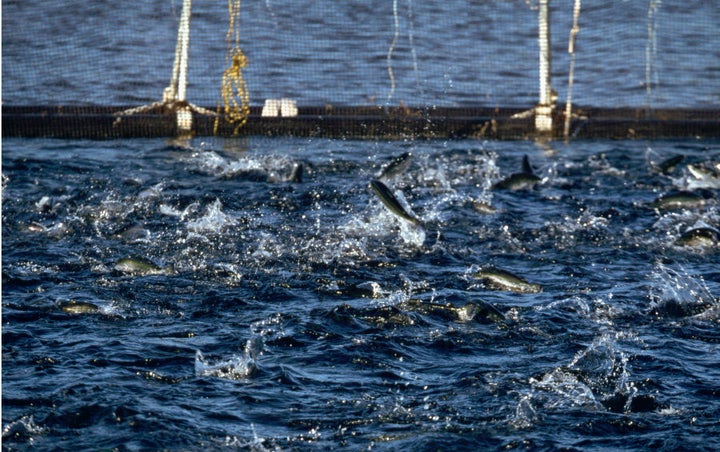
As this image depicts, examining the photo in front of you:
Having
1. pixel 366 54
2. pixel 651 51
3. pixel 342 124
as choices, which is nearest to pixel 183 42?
pixel 342 124

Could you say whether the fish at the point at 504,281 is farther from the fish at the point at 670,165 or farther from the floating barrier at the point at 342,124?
the floating barrier at the point at 342,124

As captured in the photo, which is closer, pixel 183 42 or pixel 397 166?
pixel 397 166

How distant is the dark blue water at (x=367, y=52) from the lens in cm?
1655

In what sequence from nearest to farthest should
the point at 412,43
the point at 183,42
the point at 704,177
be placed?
the point at 704,177, the point at 183,42, the point at 412,43

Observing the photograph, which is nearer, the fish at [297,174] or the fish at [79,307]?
the fish at [79,307]

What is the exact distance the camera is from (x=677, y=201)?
31.4ft

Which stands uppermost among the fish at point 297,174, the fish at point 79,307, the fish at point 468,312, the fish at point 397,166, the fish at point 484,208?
the fish at point 397,166

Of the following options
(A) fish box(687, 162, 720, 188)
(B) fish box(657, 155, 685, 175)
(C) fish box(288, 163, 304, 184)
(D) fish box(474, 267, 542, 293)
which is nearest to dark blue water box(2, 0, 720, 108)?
(B) fish box(657, 155, 685, 175)

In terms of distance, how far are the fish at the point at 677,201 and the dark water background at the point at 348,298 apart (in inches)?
7.1

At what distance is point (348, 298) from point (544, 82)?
8.08 m

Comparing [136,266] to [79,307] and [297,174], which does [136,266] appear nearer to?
→ [79,307]

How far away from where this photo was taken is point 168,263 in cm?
759

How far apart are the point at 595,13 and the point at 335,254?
14.4 metres

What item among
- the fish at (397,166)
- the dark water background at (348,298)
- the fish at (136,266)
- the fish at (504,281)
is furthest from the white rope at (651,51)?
the fish at (136,266)
